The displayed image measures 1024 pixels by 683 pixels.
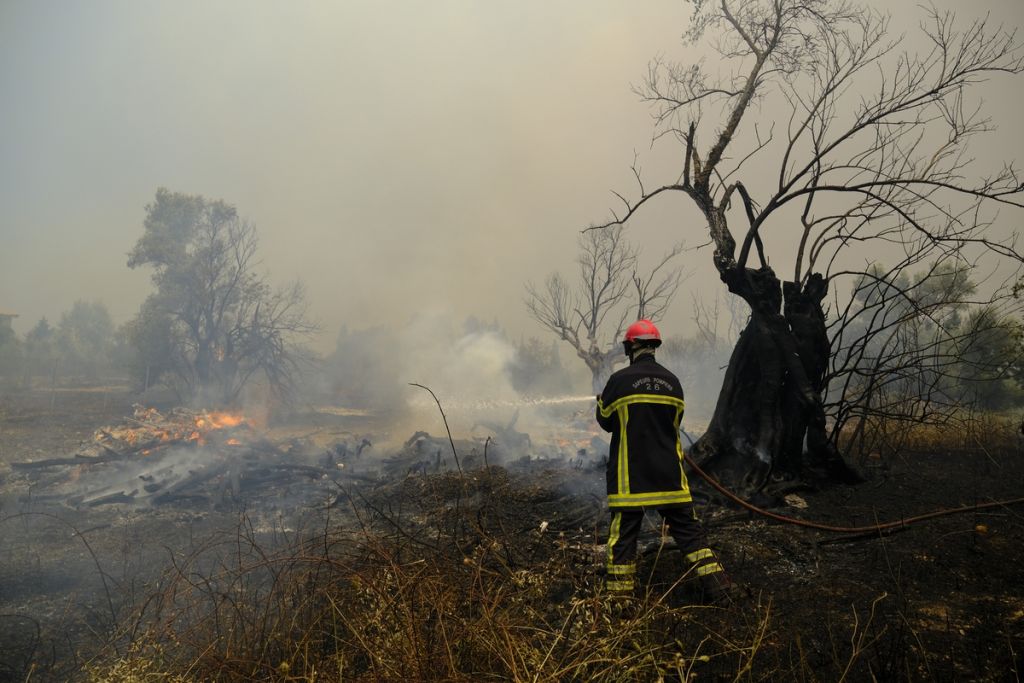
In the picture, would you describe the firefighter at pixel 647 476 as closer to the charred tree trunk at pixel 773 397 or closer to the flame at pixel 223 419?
the charred tree trunk at pixel 773 397

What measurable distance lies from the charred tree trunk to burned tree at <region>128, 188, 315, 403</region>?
2084 centimetres

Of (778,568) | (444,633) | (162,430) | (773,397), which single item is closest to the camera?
(444,633)

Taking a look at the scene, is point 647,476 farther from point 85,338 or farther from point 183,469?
point 85,338

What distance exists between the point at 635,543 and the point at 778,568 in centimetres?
144

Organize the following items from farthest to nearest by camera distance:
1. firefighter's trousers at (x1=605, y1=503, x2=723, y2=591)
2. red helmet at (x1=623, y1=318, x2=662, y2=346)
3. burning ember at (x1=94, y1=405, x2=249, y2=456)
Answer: burning ember at (x1=94, y1=405, x2=249, y2=456) < red helmet at (x1=623, y1=318, x2=662, y2=346) < firefighter's trousers at (x1=605, y1=503, x2=723, y2=591)

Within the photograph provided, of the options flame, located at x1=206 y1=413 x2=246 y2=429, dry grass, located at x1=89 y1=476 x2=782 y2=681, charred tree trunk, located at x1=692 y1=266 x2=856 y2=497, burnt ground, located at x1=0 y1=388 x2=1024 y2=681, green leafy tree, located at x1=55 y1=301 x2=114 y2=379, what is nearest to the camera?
dry grass, located at x1=89 y1=476 x2=782 y2=681

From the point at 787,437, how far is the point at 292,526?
7.02 m

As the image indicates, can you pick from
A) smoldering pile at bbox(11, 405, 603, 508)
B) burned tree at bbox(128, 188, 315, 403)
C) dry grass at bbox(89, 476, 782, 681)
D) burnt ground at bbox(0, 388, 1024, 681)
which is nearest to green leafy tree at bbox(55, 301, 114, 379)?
burned tree at bbox(128, 188, 315, 403)

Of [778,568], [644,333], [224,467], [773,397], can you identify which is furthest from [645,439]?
[224,467]

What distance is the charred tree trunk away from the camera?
6.29m

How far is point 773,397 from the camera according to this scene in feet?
21.0

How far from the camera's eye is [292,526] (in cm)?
809

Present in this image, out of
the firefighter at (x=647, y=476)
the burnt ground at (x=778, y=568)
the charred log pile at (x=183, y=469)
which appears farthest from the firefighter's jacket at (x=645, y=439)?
the charred log pile at (x=183, y=469)

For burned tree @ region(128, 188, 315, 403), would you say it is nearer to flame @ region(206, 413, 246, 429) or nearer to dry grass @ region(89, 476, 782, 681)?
flame @ region(206, 413, 246, 429)
